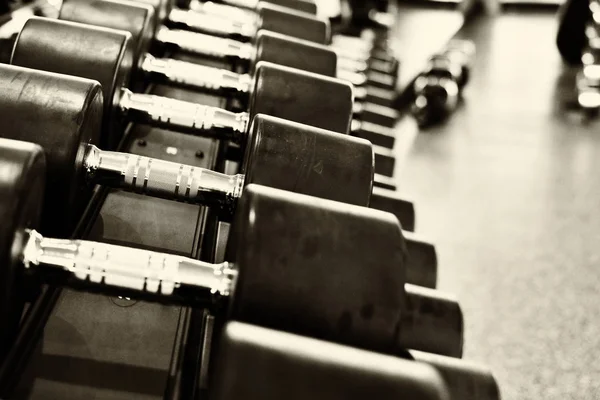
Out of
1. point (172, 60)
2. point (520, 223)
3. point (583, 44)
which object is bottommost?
point (520, 223)

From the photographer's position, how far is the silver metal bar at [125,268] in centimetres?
41

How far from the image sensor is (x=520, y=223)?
1.30 meters

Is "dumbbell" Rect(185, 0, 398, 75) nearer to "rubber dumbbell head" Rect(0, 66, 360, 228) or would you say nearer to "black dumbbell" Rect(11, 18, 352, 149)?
"black dumbbell" Rect(11, 18, 352, 149)

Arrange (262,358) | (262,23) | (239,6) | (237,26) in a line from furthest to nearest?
(239,6)
(237,26)
(262,23)
(262,358)

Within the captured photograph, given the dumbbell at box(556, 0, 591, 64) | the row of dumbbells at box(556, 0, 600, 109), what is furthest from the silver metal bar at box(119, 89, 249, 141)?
the dumbbell at box(556, 0, 591, 64)

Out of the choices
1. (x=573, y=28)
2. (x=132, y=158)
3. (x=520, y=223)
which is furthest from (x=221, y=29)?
(x=573, y=28)

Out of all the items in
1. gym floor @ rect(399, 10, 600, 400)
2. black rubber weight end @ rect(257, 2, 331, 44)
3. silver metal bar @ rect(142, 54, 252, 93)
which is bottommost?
gym floor @ rect(399, 10, 600, 400)

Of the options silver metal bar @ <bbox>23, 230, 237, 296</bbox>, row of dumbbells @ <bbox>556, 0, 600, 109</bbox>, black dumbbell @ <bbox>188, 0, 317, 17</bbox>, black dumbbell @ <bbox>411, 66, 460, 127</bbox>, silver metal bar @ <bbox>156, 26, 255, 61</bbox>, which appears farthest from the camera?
row of dumbbells @ <bbox>556, 0, 600, 109</bbox>

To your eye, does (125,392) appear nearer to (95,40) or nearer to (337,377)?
(337,377)

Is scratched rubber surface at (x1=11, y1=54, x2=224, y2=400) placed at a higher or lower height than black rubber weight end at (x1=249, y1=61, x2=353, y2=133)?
lower

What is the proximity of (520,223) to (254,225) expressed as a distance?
1025mm

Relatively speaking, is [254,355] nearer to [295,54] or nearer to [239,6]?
[295,54]

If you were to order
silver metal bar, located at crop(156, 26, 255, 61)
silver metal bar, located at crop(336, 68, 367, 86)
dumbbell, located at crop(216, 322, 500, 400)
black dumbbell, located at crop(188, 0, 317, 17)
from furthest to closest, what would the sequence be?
silver metal bar, located at crop(336, 68, 367, 86) → black dumbbell, located at crop(188, 0, 317, 17) → silver metal bar, located at crop(156, 26, 255, 61) → dumbbell, located at crop(216, 322, 500, 400)

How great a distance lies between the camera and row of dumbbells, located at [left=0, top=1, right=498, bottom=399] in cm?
34
